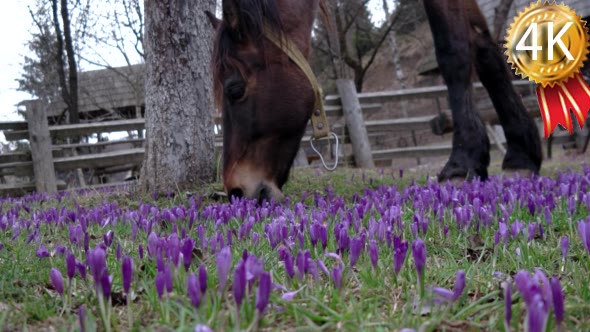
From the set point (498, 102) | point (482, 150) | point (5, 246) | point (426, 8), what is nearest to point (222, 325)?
point (5, 246)

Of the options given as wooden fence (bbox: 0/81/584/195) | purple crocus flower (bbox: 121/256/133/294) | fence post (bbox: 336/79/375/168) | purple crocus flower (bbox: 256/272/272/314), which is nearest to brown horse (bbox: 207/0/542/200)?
purple crocus flower (bbox: 121/256/133/294)

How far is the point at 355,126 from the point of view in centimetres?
1177

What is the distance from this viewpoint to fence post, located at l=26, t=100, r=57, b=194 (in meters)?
10.7

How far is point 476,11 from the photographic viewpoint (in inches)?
223

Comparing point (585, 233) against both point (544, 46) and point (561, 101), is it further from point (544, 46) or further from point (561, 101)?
point (561, 101)

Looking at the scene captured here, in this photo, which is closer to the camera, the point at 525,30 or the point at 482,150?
the point at 482,150

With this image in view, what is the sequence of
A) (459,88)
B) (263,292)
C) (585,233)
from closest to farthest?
1. (263,292)
2. (585,233)
3. (459,88)

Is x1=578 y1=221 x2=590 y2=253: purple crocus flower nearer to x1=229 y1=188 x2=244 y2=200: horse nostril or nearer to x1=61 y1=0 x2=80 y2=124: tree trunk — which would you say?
x1=229 y1=188 x2=244 y2=200: horse nostril

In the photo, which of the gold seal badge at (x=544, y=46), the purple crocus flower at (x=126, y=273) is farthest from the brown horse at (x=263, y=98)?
the purple crocus flower at (x=126, y=273)

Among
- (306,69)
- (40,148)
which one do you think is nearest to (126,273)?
(306,69)

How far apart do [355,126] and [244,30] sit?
7675 mm

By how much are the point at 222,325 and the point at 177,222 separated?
2014 millimetres

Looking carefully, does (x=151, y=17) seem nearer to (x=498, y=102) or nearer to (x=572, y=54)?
(x=498, y=102)

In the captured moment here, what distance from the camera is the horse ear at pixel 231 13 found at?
4.23 metres
